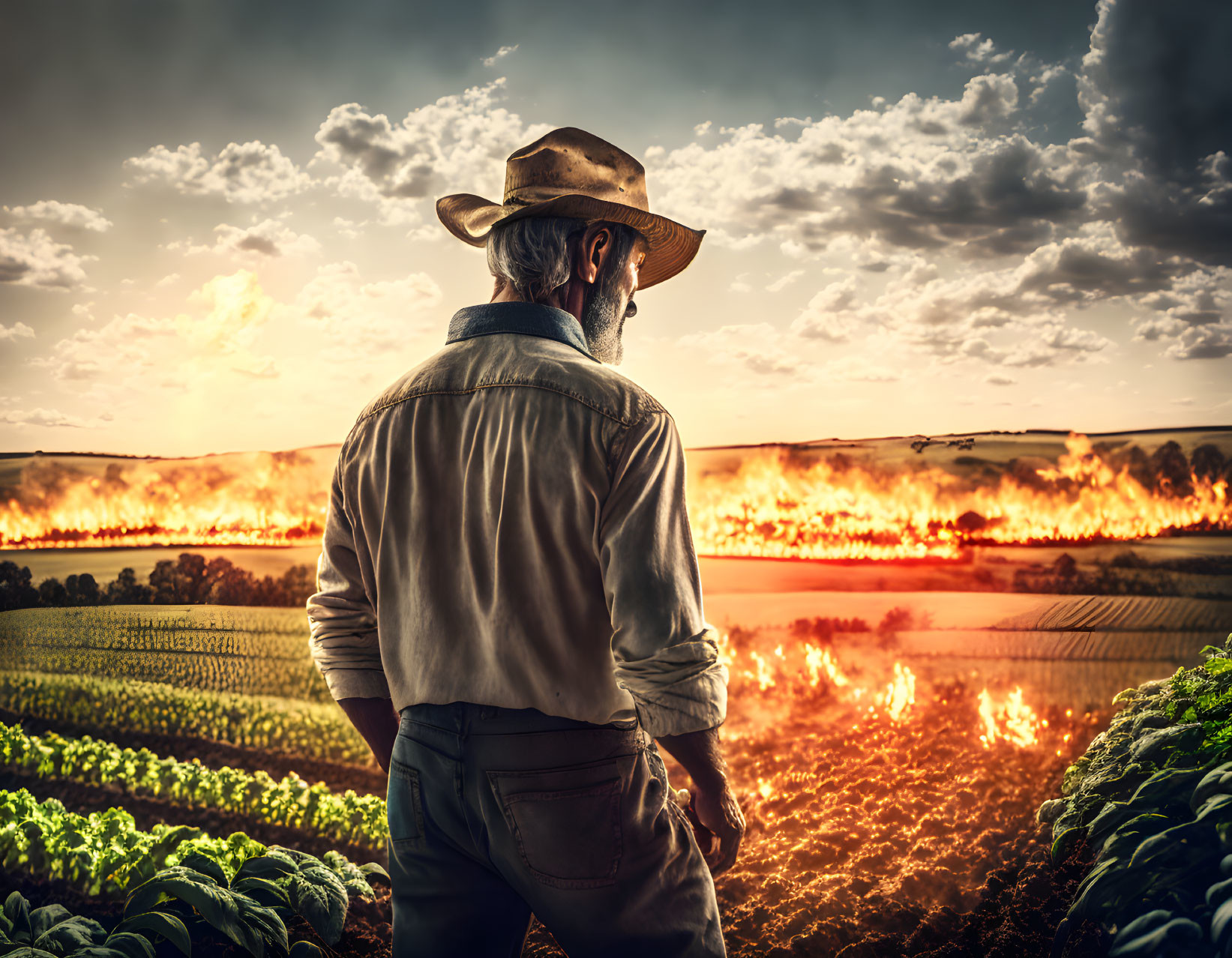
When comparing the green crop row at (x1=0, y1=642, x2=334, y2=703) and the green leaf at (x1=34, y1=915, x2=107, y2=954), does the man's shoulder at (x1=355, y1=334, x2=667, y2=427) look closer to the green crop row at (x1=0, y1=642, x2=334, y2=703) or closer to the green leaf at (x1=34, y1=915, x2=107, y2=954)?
the green leaf at (x1=34, y1=915, x2=107, y2=954)

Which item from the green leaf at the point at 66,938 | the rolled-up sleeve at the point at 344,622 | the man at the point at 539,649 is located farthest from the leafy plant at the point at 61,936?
the man at the point at 539,649

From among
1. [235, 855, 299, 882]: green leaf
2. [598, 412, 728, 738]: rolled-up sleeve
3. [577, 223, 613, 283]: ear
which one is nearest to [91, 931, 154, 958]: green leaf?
[235, 855, 299, 882]: green leaf

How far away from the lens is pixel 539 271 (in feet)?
5.27

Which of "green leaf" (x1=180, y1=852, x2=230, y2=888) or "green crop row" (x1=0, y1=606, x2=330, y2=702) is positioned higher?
"green crop row" (x1=0, y1=606, x2=330, y2=702)

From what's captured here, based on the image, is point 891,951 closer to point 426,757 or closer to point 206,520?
point 426,757

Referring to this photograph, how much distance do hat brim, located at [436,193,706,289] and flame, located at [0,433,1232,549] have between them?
1450 millimetres

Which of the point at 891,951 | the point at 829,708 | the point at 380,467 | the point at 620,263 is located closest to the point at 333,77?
the point at 620,263

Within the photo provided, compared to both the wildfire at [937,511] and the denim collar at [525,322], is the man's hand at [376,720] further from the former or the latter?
the wildfire at [937,511]

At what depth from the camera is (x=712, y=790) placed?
1.39 metres

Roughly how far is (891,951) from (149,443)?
392 centimetres

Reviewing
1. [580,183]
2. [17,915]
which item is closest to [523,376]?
[580,183]

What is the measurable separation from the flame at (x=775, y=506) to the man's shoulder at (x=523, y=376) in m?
2.11

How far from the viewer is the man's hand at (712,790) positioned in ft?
4.40

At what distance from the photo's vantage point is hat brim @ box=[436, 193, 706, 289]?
1620 mm
